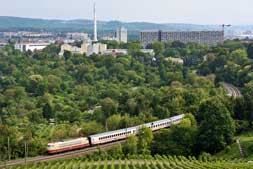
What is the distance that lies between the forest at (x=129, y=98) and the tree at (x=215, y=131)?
0.02 metres

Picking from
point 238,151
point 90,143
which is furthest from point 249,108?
point 90,143

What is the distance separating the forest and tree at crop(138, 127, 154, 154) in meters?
0.05

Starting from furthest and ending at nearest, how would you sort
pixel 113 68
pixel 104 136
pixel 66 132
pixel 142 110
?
pixel 113 68 → pixel 142 110 → pixel 66 132 → pixel 104 136

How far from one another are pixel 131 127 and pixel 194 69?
26.5 m

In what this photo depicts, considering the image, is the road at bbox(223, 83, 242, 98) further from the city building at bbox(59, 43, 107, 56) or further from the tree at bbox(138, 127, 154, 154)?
the city building at bbox(59, 43, 107, 56)

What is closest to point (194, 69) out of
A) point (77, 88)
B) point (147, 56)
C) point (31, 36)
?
point (147, 56)

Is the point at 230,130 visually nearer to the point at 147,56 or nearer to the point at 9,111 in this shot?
the point at 9,111

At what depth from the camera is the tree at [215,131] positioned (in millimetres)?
22906

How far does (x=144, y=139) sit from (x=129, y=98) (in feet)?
36.0

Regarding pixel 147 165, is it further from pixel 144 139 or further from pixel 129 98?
pixel 129 98

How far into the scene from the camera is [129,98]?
114 ft

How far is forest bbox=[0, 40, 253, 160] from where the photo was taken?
23734mm

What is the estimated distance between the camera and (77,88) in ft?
143

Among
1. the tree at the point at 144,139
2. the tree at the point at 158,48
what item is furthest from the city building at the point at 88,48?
the tree at the point at 144,139
